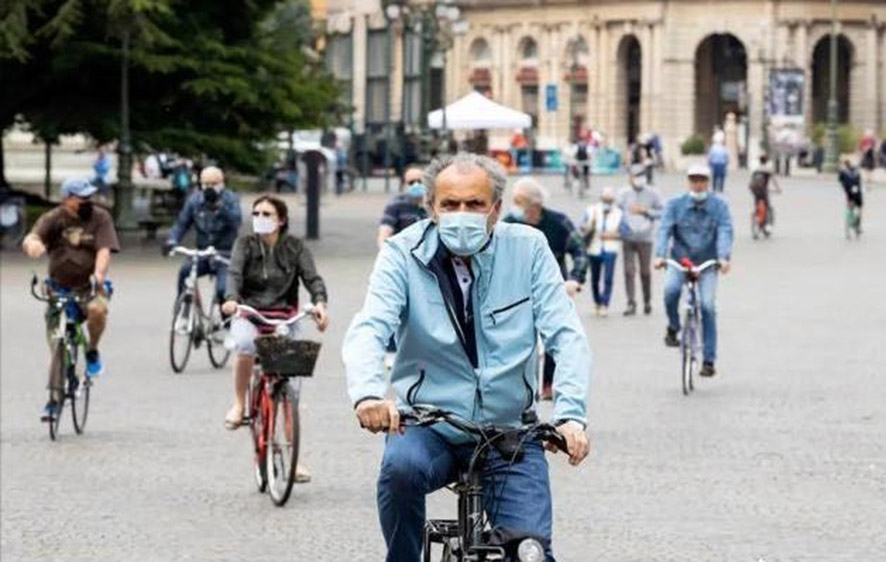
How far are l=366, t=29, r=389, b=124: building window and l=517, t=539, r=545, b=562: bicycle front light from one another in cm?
5490

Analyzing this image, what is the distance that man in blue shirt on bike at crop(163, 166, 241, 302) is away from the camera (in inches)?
881

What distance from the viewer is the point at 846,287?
111ft

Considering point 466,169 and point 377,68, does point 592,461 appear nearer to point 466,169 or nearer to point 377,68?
point 466,169

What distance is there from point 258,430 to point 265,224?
1.55 m

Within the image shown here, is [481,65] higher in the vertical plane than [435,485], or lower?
higher

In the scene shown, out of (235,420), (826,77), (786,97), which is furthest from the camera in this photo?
(826,77)

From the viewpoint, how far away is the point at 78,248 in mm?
17547

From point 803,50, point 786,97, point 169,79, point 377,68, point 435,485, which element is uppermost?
point 803,50

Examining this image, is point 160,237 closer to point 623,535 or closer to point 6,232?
point 6,232

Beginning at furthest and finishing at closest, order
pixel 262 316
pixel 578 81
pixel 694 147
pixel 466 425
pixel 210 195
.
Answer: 1. pixel 578 81
2. pixel 694 147
3. pixel 210 195
4. pixel 262 316
5. pixel 466 425

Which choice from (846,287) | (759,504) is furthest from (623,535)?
(846,287)

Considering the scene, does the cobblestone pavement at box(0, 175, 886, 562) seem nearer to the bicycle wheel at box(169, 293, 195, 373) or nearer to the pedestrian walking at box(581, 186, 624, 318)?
the bicycle wheel at box(169, 293, 195, 373)

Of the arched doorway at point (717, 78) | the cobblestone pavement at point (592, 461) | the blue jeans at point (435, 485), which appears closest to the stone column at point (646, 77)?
the arched doorway at point (717, 78)

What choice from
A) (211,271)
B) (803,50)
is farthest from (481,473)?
(803,50)
